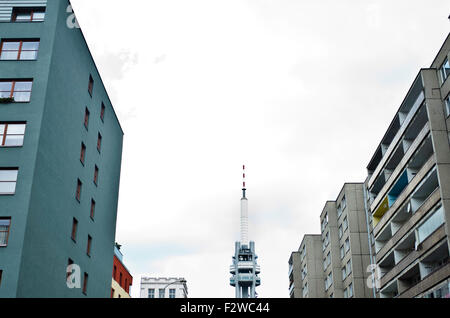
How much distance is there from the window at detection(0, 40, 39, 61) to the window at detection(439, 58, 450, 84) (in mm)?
29308

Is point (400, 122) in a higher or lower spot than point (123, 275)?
higher

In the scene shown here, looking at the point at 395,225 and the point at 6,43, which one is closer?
the point at 6,43

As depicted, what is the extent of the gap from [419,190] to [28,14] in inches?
1313

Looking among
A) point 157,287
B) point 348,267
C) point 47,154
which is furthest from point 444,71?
point 157,287

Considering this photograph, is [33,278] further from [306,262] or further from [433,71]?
[306,262]

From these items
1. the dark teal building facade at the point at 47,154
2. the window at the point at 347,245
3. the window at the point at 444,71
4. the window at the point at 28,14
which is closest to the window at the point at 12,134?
the dark teal building facade at the point at 47,154

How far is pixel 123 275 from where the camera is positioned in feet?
223

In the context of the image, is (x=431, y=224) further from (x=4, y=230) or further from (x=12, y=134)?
(x=12, y=134)

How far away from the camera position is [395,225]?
165 ft

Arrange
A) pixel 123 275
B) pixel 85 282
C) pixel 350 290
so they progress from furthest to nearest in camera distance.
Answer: pixel 350 290
pixel 123 275
pixel 85 282

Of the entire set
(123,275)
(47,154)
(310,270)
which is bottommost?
(123,275)
